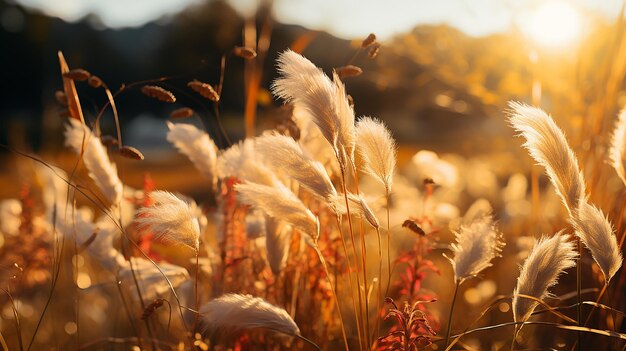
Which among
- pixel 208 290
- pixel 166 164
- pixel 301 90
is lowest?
pixel 166 164

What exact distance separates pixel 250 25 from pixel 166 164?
39.1ft

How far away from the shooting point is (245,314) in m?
1.06

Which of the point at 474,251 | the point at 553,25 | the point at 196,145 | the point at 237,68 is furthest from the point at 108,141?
the point at 237,68

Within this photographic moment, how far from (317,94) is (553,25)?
65.2 inches

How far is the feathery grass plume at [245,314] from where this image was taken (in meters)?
1.05

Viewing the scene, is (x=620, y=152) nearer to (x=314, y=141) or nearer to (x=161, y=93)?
(x=314, y=141)

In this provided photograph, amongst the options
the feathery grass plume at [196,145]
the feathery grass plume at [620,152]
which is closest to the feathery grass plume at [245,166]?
the feathery grass plume at [196,145]

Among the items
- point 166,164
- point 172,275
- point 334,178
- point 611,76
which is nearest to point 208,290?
point 172,275

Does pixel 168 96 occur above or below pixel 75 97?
above

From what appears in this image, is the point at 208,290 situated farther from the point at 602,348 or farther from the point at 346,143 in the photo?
the point at 602,348

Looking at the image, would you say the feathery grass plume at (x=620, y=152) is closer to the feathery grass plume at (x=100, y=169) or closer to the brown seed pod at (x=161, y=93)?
the brown seed pod at (x=161, y=93)

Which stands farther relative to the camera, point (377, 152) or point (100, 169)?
point (100, 169)

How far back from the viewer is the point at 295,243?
178cm

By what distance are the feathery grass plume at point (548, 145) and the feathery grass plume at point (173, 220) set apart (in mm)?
591
